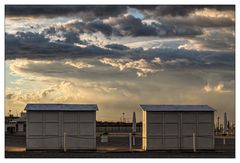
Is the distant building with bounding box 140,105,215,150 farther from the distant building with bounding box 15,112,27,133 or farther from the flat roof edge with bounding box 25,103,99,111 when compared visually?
the distant building with bounding box 15,112,27,133

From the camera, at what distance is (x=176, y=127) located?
3353 cm

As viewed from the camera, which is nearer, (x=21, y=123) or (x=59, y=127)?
(x=59, y=127)

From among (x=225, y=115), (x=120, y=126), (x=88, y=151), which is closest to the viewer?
(x=88, y=151)

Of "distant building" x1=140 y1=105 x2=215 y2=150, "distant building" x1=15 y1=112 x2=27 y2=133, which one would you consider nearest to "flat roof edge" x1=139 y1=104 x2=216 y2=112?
"distant building" x1=140 y1=105 x2=215 y2=150

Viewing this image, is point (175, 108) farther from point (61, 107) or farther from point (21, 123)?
point (21, 123)

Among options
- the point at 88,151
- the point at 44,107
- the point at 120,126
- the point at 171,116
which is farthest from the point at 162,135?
the point at 120,126

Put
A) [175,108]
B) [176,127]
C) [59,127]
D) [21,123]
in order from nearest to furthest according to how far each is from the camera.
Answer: [59,127]
[176,127]
[175,108]
[21,123]

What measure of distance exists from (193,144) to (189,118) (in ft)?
5.23

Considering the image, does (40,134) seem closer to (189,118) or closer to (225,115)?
(189,118)

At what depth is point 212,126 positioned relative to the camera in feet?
111

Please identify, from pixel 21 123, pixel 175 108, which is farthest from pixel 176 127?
pixel 21 123

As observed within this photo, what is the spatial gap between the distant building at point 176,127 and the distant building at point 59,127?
3430 millimetres

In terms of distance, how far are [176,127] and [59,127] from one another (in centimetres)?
706

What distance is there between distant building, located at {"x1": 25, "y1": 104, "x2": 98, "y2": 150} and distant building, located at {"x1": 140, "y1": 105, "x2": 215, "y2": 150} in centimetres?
343
